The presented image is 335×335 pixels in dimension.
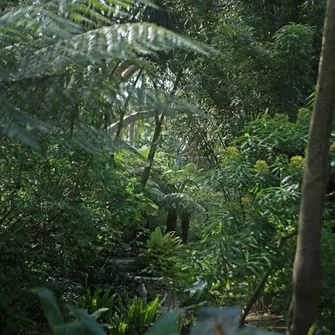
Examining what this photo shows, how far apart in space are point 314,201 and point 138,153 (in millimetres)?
1240

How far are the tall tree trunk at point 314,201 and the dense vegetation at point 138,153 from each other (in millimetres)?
863

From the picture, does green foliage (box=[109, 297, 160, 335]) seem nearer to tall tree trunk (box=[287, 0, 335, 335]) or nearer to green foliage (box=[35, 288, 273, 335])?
tall tree trunk (box=[287, 0, 335, 335])

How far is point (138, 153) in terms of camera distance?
3.71m

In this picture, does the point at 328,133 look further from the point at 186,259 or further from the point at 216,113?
the point at 216,113

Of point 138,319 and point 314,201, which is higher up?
point 314,201

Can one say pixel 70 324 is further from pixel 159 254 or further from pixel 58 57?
pixel 159 254

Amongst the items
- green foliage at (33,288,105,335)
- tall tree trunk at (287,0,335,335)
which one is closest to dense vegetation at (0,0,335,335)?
green foliage at (33,288,105,335)

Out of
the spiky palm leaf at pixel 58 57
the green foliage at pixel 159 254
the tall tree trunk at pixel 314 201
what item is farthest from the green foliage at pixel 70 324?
the green foliage at pixel 159 254

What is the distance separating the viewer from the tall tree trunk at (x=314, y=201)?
158 inches

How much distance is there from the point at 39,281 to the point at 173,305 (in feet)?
6.29

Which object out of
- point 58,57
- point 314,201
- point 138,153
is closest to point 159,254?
point 314,201

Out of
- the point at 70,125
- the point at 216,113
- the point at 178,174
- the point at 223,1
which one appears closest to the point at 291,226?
the point at 70,125

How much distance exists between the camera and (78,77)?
3127mm

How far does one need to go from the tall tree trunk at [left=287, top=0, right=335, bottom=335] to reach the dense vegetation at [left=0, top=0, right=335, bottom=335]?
863mm
